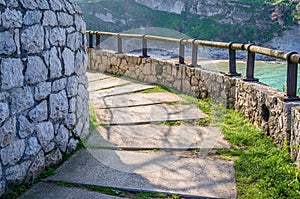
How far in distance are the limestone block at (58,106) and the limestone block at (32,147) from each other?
311 millimetres

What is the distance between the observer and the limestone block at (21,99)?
105 inches

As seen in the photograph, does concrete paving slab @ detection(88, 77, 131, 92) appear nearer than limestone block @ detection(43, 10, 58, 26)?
No

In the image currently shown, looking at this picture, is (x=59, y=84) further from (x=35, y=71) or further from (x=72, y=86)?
(x=35, y=71)

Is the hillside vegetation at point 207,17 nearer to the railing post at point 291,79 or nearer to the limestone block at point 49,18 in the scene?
the limestone block at point 49,18

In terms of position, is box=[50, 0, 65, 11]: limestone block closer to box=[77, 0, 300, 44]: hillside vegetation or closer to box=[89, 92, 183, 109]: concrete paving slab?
box=[89, 92, 183, 109]: concrete paving slab

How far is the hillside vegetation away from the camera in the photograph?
34.8 metres

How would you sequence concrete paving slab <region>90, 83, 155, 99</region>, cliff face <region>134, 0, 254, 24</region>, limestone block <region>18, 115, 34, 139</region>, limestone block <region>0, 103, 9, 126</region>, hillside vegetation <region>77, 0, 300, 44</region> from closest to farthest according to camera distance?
limestone block <region>0, 103, 9, 126</region>
limestone block <region>18, 115, 34, 139</region>
concrete paving slab <region>90, 83, 155, 99</region>
hillside vegetation <region>77, 0, 300, 44</region>
cliff face <region>134, 0, 254, 24</region>

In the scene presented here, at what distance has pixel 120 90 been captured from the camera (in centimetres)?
629

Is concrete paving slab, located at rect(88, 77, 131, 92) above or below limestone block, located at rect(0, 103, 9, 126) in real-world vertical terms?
below

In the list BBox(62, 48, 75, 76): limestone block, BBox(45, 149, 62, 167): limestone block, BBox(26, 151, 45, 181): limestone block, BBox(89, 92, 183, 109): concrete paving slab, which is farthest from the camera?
BBox(89, 92, 183, 109): concrete paving slab

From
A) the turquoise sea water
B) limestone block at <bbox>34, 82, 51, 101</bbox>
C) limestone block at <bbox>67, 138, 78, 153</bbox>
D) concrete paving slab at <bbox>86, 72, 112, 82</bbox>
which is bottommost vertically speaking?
the turquoise sea water

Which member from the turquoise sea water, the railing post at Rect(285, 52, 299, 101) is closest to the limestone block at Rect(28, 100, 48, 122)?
the railing post at Rect(285, 52, 299, 101)

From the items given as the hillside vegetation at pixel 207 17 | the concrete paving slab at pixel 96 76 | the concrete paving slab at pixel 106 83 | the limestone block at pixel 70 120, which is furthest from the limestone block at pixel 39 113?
the hillside vegetation at pixel 207 17

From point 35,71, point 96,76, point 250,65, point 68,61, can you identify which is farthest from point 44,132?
point 96,76
